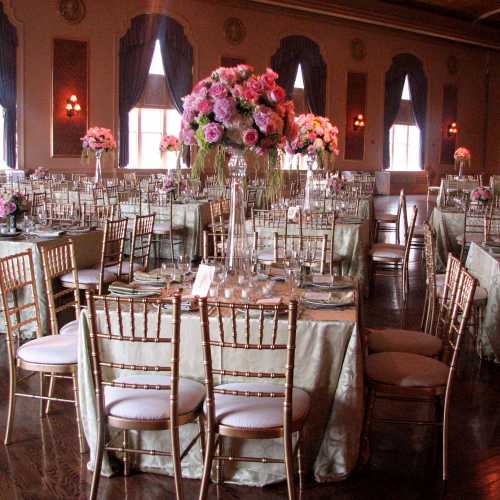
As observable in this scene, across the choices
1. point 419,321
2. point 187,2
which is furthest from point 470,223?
point 187,2

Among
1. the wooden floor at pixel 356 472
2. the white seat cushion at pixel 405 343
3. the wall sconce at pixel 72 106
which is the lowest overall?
the wooden floor at pixel 356 472

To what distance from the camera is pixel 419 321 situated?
240 inches

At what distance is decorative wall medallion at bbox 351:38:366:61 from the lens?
18.8m

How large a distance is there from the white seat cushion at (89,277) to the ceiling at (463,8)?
15130mm

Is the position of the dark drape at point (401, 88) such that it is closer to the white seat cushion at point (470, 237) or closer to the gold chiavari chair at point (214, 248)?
the white seat cushion at point (470, 237)

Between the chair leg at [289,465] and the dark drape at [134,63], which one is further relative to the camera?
the dark drape at [134,63]

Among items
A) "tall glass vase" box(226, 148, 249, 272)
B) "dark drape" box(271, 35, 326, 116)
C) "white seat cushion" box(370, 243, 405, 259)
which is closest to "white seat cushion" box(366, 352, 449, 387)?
"tall glass vase" box(226, 148, 249, 272)

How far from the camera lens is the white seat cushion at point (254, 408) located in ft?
8.80

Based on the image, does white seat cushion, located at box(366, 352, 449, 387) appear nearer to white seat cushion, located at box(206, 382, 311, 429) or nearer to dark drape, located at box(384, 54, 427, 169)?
white seat cushion, located at box(206, 382, 311, 429)

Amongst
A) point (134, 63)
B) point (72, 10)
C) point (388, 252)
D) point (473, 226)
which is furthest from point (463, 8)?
point (388, 252)

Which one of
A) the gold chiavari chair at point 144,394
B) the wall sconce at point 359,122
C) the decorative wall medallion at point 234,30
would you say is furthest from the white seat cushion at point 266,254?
the wall sconce at point 359,122

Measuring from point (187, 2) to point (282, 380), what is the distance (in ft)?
46.0

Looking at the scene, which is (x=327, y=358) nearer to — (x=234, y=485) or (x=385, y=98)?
(x=234, y=485)

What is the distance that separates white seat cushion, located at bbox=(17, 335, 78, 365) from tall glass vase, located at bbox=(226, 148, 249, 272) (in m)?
0.89
